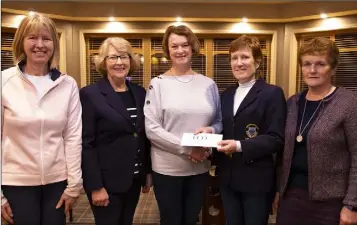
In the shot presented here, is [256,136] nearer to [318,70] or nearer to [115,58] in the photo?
[318,70]

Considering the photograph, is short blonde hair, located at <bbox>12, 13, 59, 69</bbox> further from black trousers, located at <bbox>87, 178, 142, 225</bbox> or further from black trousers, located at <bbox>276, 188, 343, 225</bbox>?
black trousers, located at <bbox>276, 188, 343, 225</bbox>

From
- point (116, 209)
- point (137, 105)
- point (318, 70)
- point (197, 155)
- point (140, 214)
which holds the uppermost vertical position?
point (318, 70)

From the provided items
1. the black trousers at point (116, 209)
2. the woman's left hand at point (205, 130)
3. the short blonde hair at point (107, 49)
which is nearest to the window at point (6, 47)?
the short blonde hair at point (107, 49)

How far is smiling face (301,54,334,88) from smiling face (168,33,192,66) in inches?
26.1

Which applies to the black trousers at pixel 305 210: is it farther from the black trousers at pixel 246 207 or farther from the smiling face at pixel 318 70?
the smiling face at pixel 318 70

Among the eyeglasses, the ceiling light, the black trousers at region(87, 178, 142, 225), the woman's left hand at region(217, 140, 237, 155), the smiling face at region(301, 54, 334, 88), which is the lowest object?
the black trousers at region(87, 178, 142, 225)

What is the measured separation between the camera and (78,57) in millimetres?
7125

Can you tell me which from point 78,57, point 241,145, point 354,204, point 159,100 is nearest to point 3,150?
point 159,100

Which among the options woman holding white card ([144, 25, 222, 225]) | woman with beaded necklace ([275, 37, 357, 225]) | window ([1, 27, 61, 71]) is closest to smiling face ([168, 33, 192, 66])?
woman holding white card ([144, 25, 222, 225])

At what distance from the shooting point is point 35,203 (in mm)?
1533

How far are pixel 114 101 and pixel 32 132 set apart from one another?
0.47m

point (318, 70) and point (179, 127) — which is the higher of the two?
point (318, 70)

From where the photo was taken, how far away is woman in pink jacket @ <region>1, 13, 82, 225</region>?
4.92 ft

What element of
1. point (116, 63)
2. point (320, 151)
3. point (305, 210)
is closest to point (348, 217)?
point (305, 210)
